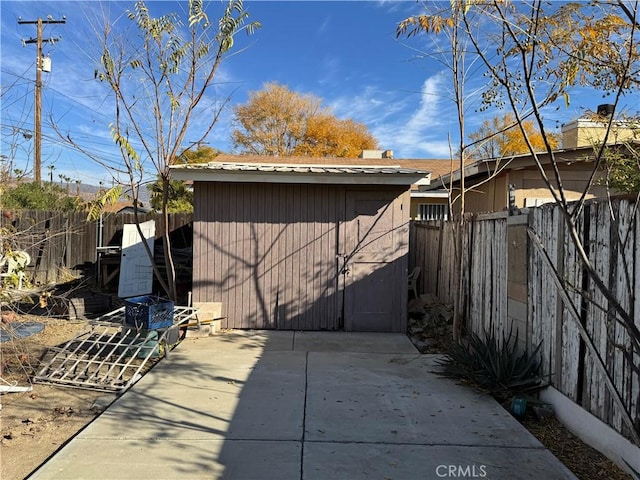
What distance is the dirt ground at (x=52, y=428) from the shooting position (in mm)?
3332

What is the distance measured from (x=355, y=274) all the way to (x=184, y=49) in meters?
4.62

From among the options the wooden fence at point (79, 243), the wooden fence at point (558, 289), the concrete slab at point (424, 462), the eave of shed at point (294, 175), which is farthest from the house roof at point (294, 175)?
the concrete slab at point (424, 462)

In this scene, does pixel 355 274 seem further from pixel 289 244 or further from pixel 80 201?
pixel 80 201

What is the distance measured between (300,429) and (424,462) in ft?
3.49

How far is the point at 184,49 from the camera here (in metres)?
7.60

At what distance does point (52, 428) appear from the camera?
3938mm

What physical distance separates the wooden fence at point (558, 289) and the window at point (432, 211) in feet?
30.7

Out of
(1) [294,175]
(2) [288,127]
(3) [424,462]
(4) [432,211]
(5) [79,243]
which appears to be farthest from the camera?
(2) [288,127]

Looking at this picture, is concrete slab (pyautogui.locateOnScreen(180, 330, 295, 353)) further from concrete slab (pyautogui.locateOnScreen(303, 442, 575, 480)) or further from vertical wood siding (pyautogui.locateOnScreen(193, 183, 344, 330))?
concrete slab (pyautogui.locateOnScreen(303, 442, 575, 480))

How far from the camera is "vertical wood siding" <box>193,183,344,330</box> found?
7.84 metres

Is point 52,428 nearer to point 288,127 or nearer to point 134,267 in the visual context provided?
point 134,267

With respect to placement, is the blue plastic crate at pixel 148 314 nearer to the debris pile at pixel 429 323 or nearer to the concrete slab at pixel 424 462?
the concrete slab at pixel 424 462

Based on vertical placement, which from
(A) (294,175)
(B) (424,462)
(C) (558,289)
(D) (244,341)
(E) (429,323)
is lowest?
(B) (424,462)

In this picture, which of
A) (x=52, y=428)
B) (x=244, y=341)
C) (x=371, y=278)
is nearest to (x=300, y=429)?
(x=52, y=428)
